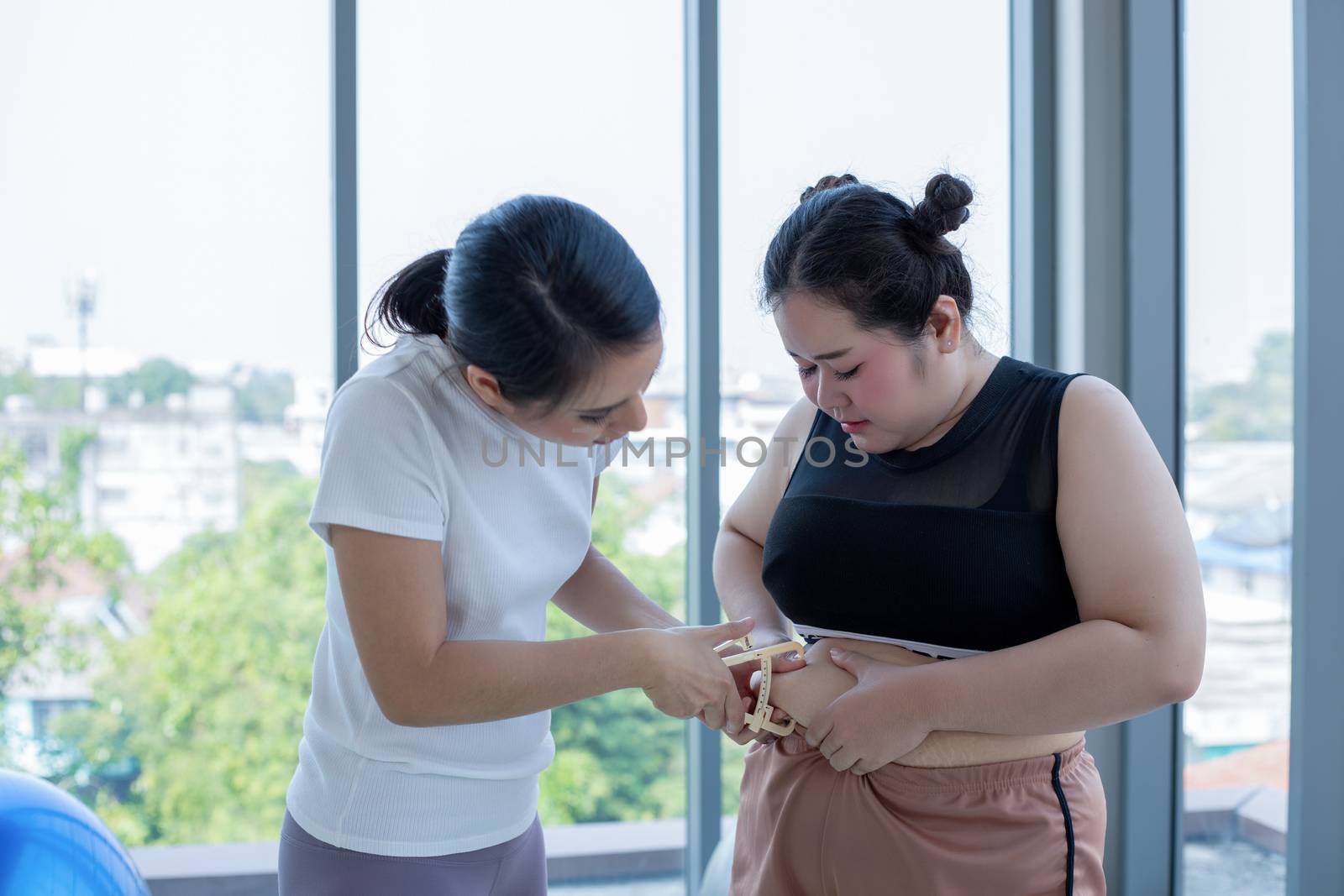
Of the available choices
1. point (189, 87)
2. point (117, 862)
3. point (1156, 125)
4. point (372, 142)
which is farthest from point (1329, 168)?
point (189, 87)

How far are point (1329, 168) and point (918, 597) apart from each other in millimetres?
1200

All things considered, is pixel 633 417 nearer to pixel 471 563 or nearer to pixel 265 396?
pixel 471 563

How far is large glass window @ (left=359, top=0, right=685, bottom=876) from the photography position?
2352mm

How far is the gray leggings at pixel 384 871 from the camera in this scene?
110 cm

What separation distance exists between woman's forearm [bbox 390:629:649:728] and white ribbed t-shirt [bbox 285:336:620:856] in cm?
8

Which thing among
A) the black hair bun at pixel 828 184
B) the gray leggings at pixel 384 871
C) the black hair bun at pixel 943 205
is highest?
the black hair bun at pixel 828 184

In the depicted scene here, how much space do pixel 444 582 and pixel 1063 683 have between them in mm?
687

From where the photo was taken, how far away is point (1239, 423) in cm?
210

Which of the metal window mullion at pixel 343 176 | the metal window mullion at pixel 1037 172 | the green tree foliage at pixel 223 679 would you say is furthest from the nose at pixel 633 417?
the green tree foliage at pixel 223 679

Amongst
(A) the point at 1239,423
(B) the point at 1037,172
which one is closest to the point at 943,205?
(A) the point at 1239,423

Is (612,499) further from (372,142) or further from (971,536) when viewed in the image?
(971,536)

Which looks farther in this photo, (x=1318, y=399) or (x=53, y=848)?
(x=1318, y=399)

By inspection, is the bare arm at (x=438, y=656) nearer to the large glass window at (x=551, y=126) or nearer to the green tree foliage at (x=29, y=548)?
the large glass window at (x=551, y=126)

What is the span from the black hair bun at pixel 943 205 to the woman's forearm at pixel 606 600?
2.09ft
